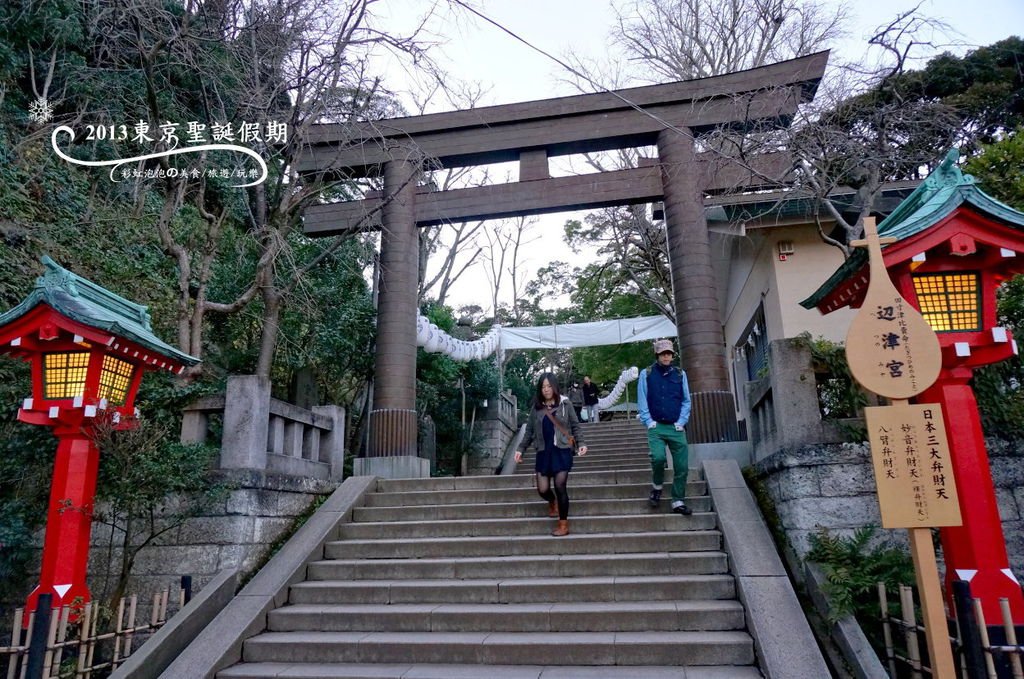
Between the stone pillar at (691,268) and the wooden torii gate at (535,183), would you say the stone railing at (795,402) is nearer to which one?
the stone pillar at (691,268)

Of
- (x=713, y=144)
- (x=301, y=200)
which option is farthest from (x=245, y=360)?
(x=713, y=144)

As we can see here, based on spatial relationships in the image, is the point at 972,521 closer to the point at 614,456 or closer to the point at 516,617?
the point at 516,617

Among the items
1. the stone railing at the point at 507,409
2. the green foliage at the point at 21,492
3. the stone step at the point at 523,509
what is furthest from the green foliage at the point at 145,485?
the stone railing at the point at 507,409

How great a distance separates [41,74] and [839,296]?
13.4 metres

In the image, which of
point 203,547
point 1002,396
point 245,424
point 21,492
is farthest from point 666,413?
point 21,492

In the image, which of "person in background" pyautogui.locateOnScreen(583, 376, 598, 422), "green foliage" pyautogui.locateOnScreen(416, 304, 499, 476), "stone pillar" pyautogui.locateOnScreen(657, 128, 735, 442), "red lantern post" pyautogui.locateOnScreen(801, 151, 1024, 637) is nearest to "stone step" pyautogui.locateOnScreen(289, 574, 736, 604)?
"red lantern post" pyautogui.locateOnScreen(801, 151, 1024, 637)

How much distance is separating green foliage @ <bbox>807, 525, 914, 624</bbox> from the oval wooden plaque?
1.69 m

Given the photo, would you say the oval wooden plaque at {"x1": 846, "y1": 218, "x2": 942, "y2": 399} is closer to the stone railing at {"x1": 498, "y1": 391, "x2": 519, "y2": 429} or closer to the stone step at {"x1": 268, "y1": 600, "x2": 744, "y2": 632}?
the stone step at {"x1": 268, "y1": 600, "x2": 744, "y2": 632}

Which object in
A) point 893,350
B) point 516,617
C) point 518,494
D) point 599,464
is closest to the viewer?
point 893,350

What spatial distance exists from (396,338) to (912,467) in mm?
8362

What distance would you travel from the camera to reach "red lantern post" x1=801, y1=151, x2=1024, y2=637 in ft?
13.9

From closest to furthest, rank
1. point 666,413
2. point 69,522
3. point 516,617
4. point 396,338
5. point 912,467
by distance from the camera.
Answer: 1. point 912,467
2. point 516,617
3. point 69,522
4. point 666,413
5. point 396,338

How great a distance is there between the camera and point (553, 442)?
6516 millimetres

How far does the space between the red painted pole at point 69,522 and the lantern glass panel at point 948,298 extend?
24.0ft
